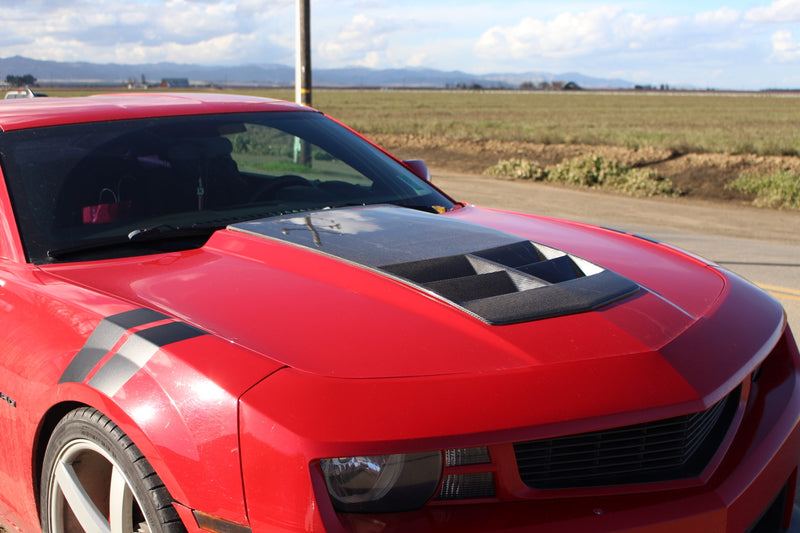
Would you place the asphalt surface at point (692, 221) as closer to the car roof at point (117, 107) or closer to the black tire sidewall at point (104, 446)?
the car roof at point (117, 107)

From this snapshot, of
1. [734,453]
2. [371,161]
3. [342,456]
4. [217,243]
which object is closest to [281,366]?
[342,456]

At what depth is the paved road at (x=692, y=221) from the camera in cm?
766

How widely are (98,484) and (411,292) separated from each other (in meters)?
0.96

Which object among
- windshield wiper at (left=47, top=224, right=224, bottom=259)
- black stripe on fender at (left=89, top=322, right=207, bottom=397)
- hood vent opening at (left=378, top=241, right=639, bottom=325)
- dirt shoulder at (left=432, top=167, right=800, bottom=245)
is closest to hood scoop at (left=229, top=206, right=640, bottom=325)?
hood vent opening at (left=378, top=241, right=639, bottom=325)

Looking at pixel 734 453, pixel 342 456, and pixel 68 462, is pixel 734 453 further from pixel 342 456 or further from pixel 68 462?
pixel 68 462

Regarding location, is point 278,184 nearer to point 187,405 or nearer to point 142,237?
point 142,237

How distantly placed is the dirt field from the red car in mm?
14567

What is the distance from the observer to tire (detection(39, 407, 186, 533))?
72.1 inches

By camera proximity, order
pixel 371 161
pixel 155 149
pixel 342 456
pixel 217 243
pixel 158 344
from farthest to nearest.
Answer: pixel 371 161
pixel 155 149
pixel 217 243
pixel 158 344
pixel 342 456

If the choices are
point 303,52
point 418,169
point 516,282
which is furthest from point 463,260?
point 303,52

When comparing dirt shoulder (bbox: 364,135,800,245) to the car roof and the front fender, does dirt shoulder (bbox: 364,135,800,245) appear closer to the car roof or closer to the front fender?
the car roof

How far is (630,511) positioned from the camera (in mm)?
1699

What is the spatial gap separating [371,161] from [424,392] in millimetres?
2110

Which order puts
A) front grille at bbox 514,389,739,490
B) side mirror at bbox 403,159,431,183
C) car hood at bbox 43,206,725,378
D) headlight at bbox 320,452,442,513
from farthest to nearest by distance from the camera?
side mirror at bbox 403,159,431,183 < car hood at bbox 43,206,725,378 < front grille at bbox 514,389,739,490 < headlight at bbox 320,452,442,513
